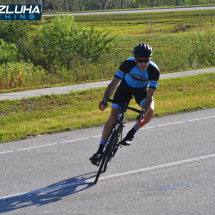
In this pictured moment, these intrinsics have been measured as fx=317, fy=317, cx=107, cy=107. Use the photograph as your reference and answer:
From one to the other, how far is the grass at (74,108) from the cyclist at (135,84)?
352 cm

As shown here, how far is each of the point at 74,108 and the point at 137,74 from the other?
591cm

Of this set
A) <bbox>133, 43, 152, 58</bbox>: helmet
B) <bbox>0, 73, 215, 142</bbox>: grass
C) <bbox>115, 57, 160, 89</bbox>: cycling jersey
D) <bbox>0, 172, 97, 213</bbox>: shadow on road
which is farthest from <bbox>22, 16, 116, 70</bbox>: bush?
<bbox>133, 43, 152, 58</bbox>: helmet

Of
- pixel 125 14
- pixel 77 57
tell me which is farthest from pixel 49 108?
pixel 125 14

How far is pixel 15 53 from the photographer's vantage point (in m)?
22.9

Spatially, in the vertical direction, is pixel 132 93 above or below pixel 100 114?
above

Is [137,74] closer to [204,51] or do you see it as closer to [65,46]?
[204,51]

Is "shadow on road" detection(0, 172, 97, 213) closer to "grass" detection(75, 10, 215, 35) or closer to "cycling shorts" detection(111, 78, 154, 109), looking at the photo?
"cycling shorts" detection(111, 78, 154, 109)

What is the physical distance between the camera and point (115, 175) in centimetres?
558

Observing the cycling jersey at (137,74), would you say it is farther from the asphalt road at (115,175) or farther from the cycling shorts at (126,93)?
the asphalt road at (115,175)

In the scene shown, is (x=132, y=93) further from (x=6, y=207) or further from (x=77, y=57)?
(x=77, y=57)

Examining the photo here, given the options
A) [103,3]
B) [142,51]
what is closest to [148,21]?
[103,3]

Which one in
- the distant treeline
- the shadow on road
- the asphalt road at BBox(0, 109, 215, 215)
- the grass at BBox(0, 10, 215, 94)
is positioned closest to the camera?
the asphalt road at BBox(0, 109, 215, 215)

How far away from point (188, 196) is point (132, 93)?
6.46ft

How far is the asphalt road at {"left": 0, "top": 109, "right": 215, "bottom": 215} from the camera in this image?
4.54m
